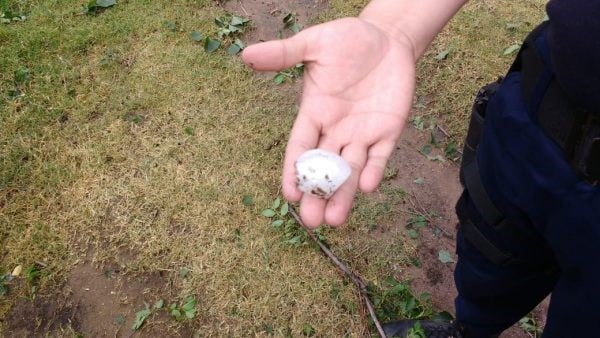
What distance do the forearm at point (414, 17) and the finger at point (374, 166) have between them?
0.36 m

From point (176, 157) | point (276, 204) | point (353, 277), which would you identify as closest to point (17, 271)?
point (176, 157)

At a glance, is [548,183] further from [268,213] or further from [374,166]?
[268,213]

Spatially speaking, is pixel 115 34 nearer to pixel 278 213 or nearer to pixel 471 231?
pixel 278 213

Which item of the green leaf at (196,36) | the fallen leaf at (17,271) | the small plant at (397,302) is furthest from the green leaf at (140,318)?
the green leaf at (196,36)

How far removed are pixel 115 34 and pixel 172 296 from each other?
2031 mm

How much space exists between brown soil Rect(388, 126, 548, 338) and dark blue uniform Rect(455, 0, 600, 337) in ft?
2.57

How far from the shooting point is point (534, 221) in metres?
1.27

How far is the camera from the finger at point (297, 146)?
140 centimetres

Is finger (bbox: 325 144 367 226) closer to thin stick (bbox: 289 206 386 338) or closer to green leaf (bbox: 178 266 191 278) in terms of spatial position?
thin stick (bbox: 289 206 386 338)

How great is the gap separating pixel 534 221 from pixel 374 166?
1.42 feet

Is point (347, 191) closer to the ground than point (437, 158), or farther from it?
farther from it

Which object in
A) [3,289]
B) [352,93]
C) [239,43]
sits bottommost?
[3,289]

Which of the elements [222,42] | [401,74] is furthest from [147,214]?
[401,74]

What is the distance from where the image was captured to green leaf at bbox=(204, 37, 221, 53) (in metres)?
3.39
